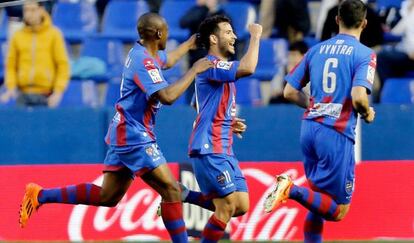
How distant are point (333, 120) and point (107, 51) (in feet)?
19.1

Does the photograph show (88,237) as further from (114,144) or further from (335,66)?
(335,66)

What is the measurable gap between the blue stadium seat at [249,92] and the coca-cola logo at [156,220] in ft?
6.40

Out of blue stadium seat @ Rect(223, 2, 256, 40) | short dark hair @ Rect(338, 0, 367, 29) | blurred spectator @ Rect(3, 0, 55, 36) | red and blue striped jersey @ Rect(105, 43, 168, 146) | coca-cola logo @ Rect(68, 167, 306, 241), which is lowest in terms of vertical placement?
coca-cola logo @ Rect(68, 167, 306, 241)

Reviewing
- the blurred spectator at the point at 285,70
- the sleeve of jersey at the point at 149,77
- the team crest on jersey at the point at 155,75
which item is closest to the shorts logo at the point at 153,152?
the sleeve of jersey at the point at 149,77

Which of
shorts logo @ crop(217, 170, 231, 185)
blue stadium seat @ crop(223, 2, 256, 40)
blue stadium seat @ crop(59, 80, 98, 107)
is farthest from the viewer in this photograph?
blue stadium seat @ crop(223, 2, 256, 40)

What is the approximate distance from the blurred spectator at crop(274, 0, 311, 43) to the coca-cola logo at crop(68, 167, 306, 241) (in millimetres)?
2473

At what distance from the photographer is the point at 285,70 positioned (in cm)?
1425

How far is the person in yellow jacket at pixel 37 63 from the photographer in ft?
47.2

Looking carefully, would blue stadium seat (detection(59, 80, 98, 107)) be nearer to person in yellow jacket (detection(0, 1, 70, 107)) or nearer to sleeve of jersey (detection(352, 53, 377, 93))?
person in yellow jacket (detection(0, 1, 70, 107))

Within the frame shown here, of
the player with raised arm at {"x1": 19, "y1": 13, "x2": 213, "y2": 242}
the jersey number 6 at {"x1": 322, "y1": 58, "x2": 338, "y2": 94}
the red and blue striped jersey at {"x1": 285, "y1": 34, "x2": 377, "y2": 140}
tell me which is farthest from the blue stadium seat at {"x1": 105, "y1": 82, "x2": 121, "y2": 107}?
the jersey number 6 at {"x1": 322, "y1": 58, "x2": 338, "y2": 94}

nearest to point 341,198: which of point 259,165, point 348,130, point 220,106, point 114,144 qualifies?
point 348,130

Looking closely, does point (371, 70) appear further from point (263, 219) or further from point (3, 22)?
point (3, 22)

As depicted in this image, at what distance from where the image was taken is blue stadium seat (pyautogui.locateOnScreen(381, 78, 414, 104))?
14.2 m

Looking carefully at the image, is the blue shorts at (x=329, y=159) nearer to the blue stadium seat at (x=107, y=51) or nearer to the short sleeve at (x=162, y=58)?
the short sleeve at (x=162, y=58)
